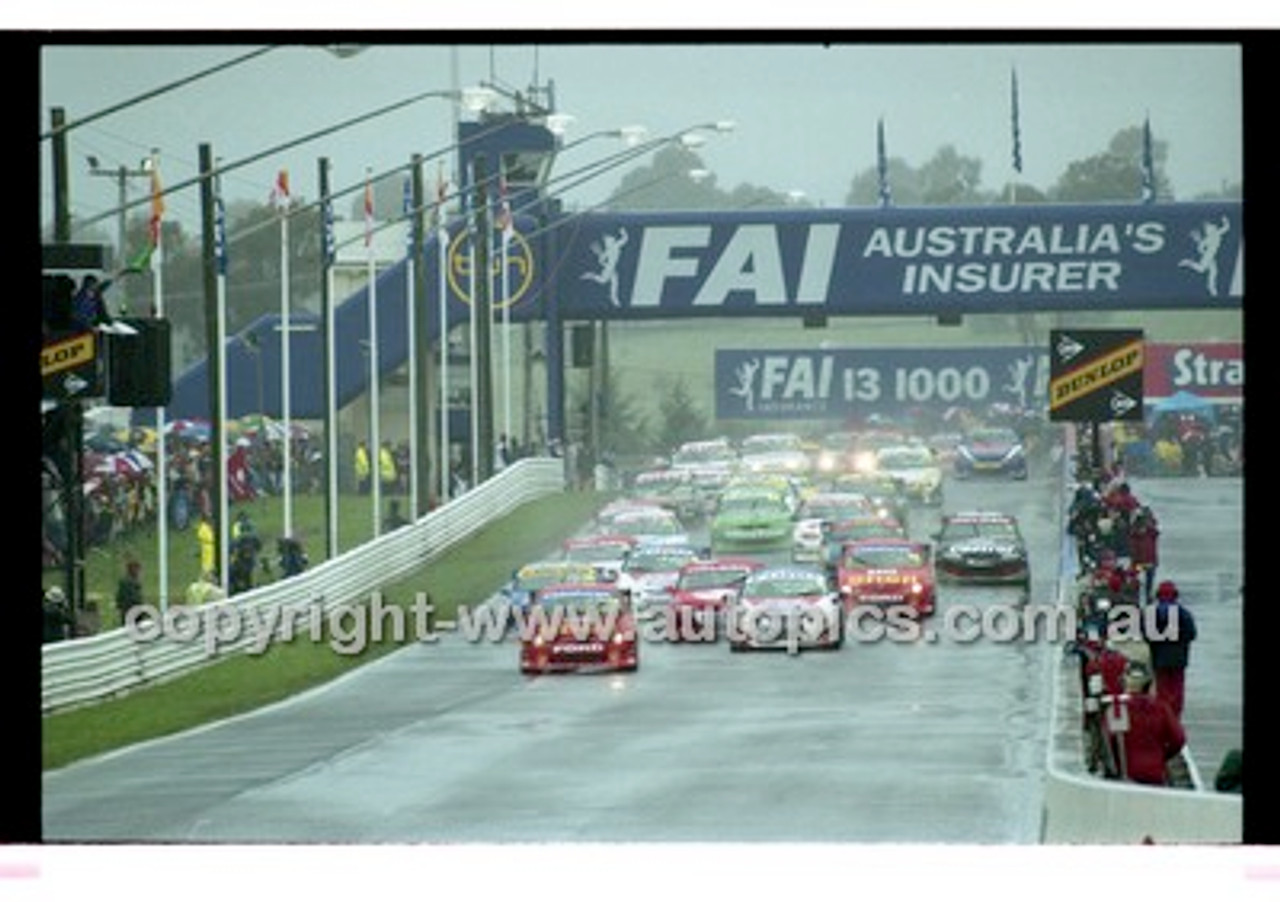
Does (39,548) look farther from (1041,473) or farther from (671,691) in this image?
(1041,473)

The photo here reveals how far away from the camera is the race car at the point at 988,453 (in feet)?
133

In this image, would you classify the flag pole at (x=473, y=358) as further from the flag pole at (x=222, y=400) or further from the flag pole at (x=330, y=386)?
the flag pole at (x=222, y=400)

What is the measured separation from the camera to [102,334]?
26.2 meters

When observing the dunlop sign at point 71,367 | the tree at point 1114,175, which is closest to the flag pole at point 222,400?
the tree at point 1114,175

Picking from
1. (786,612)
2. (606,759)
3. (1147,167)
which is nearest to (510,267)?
(786,612)

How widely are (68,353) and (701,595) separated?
A: 11.0 metres

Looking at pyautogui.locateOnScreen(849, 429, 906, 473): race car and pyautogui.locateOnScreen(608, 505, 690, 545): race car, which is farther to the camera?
pyautogui.locateOnScreen(608, 505, 690, 545): race car

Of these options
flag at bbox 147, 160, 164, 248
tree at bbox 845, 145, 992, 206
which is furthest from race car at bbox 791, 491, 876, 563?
flag at bbox 147, 160, 164, 248

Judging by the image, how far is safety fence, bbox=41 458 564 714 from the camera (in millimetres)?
33250

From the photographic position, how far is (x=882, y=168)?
31516 mm

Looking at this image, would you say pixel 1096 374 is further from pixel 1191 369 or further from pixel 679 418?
pixel 679 418

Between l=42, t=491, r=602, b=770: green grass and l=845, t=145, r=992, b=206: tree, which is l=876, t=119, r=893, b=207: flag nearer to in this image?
l=845, t=145, r=992, b=206: tree

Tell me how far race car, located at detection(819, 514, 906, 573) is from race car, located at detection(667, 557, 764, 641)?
2.40 m
